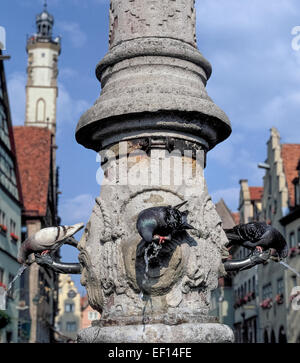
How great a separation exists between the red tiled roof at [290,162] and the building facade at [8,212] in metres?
14.4

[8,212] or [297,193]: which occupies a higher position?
[297,193]

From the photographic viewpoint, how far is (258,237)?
448 centimetres

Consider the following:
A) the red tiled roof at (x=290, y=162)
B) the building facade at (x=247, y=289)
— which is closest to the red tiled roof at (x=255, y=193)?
the building facade at (x=247, y=289)

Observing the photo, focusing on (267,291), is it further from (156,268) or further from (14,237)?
(156,268)

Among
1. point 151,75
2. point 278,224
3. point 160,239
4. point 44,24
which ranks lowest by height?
point 160,239

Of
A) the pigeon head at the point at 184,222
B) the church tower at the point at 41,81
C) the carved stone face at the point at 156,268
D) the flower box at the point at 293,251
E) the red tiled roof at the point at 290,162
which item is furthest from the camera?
the church tower at the point at 41,81

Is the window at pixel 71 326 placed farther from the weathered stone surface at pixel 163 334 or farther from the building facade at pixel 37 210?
the weathered stone surface at pixel 163 334

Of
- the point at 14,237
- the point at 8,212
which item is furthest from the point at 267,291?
the point at 8,212

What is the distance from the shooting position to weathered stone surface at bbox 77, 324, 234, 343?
12.5ft

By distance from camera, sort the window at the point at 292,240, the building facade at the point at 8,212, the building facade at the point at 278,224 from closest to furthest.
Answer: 1. the building facade at the point at 8,212
2. the window at the point at 292,240
3. the building facade at the point at 278,224

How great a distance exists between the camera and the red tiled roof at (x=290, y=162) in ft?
109

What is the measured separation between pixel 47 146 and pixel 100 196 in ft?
117

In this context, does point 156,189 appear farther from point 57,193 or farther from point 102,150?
point 57,193

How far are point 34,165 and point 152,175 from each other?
112ft
